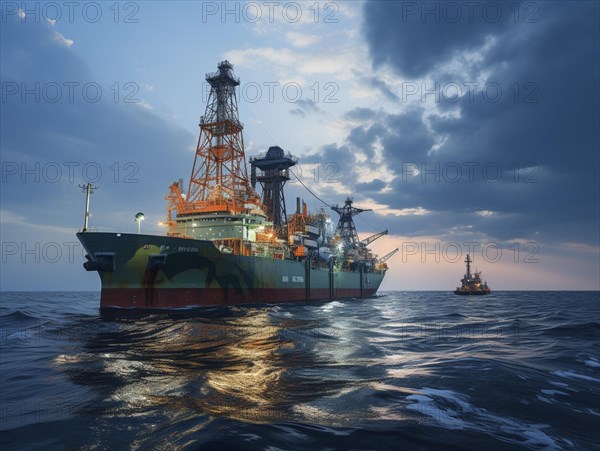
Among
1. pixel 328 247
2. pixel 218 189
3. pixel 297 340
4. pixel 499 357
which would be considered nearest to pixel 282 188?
pixel 328 247

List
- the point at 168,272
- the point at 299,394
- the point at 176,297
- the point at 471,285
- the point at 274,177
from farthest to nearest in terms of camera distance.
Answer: the point at 471,285, the point at 274,177, the point at 176,297, the point at 168,272, the point at 299,394

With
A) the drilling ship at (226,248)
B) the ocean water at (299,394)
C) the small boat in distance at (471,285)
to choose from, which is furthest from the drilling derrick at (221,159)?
the small boat in distance at (471,285)

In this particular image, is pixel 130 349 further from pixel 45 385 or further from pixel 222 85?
pixel 222 85

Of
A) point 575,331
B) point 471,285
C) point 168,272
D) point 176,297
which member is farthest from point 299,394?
point 471,285

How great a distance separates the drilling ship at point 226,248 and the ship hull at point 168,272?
0.30 ft

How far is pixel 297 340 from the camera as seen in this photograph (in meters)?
18.0

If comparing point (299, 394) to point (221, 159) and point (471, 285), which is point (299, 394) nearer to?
point (221, 159)

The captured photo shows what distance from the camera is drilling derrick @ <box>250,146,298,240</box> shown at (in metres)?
69.9

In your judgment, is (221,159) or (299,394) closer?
(299,394)

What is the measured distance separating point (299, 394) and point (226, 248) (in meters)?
33.8

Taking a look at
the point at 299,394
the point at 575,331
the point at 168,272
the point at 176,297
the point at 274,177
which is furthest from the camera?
the point at 274,177

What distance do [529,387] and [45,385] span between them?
45.8ft

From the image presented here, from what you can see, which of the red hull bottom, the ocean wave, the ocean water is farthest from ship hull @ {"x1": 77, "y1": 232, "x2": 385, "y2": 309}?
the ocean wave

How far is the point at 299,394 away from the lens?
29.3 ft
